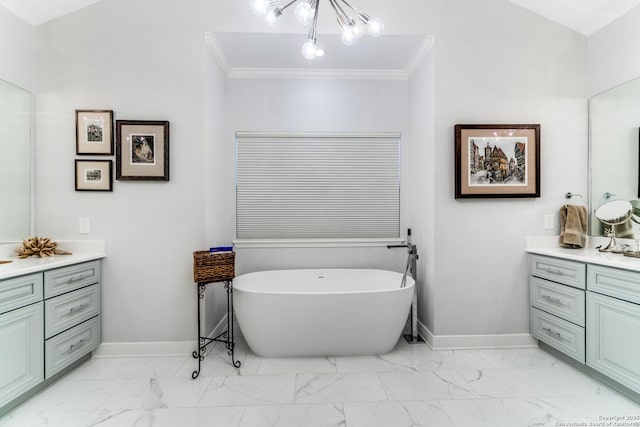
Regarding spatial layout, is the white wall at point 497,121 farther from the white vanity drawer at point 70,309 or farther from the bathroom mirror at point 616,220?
the white vanity drawer at point 70,309

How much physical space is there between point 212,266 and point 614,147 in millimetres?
3278

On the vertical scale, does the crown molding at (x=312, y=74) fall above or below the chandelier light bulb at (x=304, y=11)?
above

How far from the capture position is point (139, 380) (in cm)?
219

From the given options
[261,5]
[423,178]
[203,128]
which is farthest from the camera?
[423,178]

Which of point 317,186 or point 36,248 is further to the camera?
point 317,186

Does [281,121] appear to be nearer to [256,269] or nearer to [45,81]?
[256,269]

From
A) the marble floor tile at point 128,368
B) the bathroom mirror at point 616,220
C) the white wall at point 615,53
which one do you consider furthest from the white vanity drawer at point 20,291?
the white wall at point 615,53

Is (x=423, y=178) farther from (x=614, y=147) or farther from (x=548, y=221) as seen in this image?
(x=614, y=147)

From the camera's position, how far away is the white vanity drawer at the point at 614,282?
188 cm

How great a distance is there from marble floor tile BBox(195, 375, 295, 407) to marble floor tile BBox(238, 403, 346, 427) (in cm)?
6

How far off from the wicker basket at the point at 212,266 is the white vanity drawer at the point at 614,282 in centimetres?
255

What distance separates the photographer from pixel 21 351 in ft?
6.11

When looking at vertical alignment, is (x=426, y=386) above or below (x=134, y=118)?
below

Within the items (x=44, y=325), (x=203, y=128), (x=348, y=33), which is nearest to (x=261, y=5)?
(x=348, y=33)
